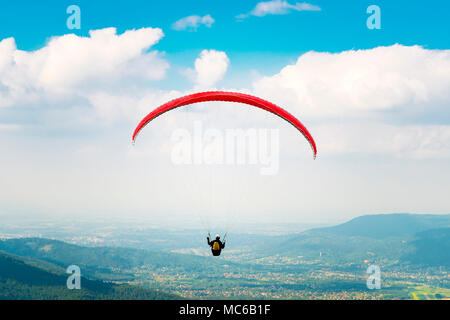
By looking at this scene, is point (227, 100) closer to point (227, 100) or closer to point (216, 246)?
point (227, 100)

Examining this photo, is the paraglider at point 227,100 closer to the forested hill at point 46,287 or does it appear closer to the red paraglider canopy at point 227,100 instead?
the red paraglider canopy at point 227,100

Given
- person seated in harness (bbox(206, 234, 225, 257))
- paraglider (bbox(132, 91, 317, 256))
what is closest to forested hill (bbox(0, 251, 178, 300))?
person seated in harness (bbox(206, 234, 225, 257))

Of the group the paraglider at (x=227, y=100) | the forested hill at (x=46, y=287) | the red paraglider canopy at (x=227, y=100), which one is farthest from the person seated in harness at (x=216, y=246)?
the forested hill at (x=46, y=287)

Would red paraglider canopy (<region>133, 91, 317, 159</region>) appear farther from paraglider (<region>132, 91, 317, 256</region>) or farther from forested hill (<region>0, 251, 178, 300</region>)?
forested hill (<region>0, 251, 178, 300</region>)
